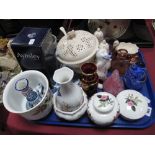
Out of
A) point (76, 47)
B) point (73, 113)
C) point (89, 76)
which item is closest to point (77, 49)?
point (76, 47)

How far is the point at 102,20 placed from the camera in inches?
34.6

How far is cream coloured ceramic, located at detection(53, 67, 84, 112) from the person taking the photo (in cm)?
58

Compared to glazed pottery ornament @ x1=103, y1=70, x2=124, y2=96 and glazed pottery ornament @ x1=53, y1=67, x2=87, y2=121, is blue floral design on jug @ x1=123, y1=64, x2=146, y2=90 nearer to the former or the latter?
glazed pottery ornament @ x1=103, y1=70, x2=124, y2=96

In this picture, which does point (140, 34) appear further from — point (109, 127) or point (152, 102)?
point (109, 127)

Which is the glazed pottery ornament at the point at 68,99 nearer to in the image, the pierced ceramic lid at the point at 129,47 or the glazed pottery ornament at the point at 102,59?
the glazed pottery ornament at the point at 102,59

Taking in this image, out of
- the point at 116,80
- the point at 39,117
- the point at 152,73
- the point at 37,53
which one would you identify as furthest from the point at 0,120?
the point at 152,73

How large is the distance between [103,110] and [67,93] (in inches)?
5.2

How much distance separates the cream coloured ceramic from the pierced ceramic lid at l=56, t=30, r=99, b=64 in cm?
12

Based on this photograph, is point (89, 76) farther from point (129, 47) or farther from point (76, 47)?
point (129, 47)

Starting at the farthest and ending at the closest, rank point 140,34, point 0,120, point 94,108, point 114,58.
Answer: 1. point 0,120
2. point 140,34
3. point 114,58
4. point 94,108

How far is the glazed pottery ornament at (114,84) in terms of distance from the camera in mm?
712

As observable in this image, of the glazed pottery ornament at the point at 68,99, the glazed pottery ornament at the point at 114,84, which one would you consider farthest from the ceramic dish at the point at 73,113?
the glazed pottery ornament at the point at 114,84

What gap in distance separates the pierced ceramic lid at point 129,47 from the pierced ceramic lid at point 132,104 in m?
0.20

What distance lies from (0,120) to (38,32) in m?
0.67
